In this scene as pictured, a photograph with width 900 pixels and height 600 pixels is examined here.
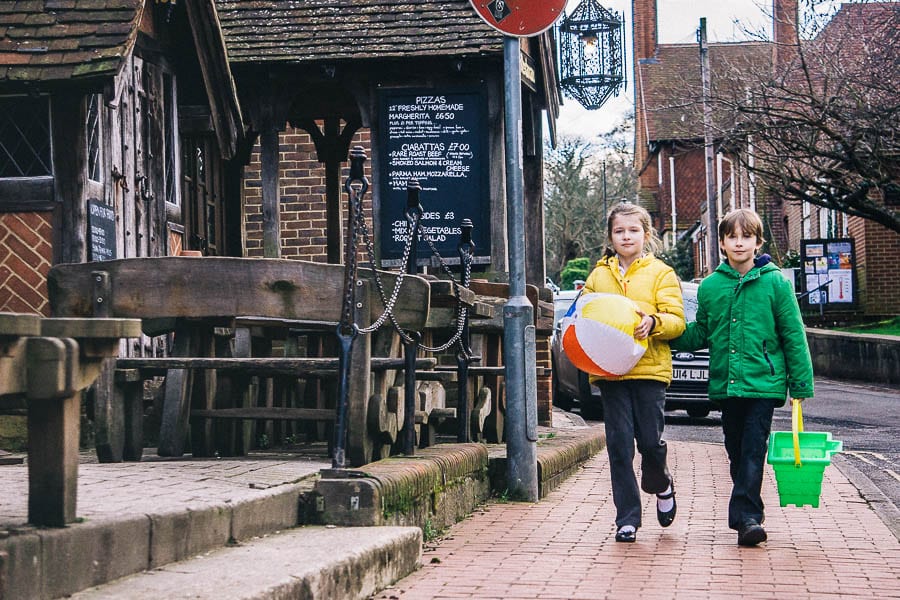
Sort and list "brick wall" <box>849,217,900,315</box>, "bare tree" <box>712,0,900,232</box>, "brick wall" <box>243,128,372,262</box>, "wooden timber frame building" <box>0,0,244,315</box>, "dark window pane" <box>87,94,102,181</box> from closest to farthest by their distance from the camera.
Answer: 1. "wooden timber frame building" <box>0,0,244,315</box>
2. "dark window pane" <box>87,94,102,181</box>
3. "brick wall" <box>243,128,372,262</box>
4. "bare tree" <box>712,0,900,232</box>
5. "brick wall" <box>849,217,900,315</box>

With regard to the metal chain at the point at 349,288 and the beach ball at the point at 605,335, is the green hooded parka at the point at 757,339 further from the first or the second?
the metal chain at the point at 349,288

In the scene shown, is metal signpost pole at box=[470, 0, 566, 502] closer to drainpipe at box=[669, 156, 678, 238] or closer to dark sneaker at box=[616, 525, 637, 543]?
dark sneaker at box=[616, 525, 637, 543]

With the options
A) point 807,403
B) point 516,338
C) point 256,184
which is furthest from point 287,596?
point 807,403

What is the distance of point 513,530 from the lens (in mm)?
6898

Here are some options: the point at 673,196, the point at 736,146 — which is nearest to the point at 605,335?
the point at 736,146

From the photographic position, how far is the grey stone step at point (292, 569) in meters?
3.81

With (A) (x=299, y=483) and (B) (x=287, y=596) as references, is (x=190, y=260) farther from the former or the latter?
(B) (x=287, y=596)

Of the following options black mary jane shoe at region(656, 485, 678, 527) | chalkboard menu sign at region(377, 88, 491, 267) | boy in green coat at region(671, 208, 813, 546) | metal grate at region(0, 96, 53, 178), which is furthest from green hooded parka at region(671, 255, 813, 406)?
chalkboard menu sign at region(377, 88, 491, 267)

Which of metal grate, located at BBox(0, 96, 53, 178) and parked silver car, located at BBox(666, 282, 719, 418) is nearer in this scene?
metal grate, located at BBox(0, 96, 53, 178)

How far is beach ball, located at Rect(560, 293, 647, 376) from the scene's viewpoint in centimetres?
638

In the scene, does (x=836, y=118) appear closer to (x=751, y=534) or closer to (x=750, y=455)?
(x=750, y=455)

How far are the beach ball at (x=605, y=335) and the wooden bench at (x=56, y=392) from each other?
3010 millimetres

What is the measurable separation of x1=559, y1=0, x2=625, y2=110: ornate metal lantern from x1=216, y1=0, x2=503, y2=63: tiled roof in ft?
70.3

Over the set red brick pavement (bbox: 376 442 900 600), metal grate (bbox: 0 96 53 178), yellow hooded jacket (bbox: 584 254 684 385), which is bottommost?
red brick pavement (bbox: 376 442 900 600)
